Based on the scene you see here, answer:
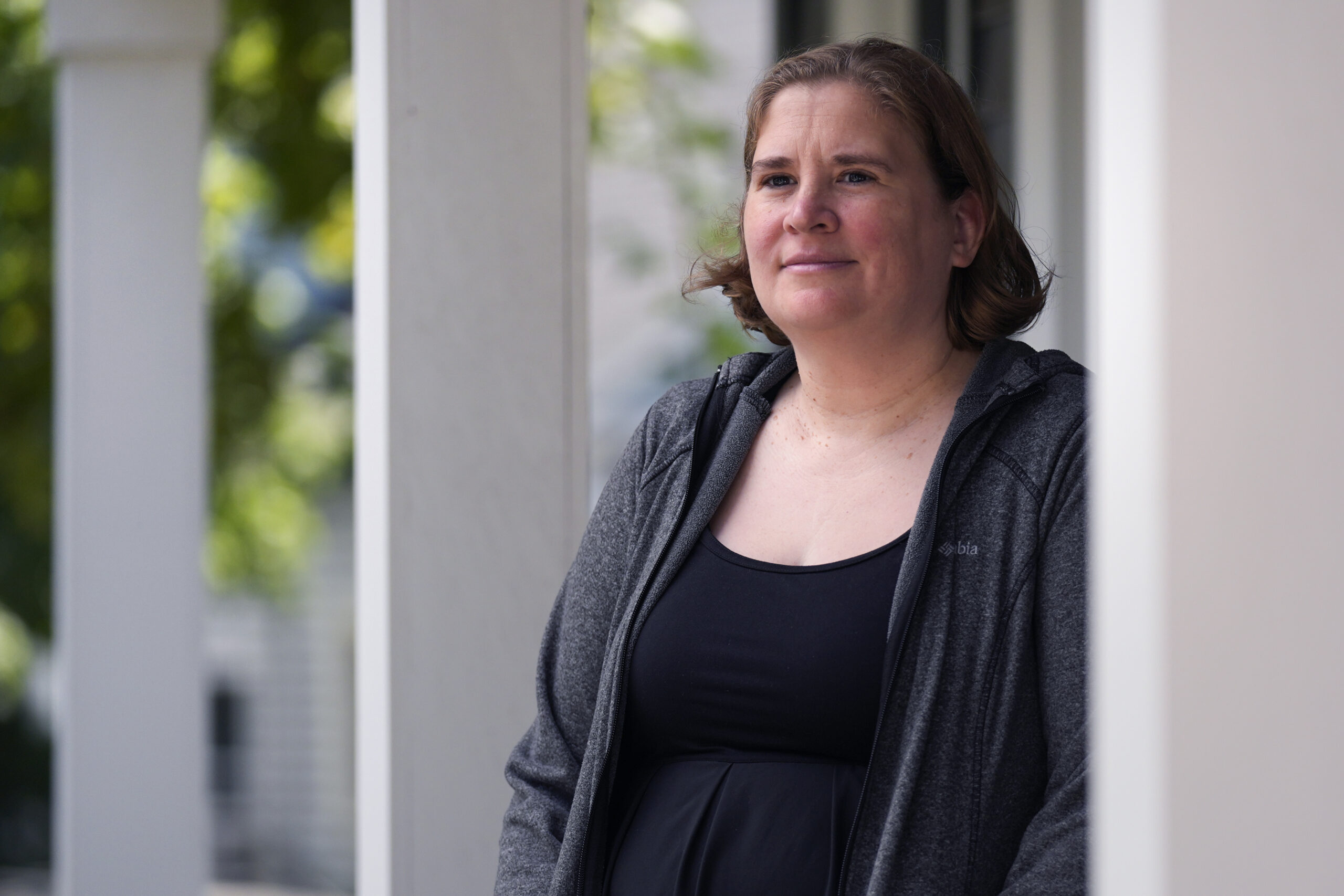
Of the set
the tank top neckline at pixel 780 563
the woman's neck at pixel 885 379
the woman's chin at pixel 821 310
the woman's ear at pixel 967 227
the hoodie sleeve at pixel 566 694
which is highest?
the woman's ear at pixel 967 227

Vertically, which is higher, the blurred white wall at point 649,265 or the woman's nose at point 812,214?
the blurred white wall at point 649,265

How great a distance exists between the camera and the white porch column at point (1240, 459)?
2.61ft

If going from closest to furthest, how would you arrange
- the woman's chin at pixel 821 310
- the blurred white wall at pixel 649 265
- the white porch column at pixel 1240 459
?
the white porch column at pixel 1240 459, the woman's chin at pixel 821 310, the blurred white wall at pixel 649 265

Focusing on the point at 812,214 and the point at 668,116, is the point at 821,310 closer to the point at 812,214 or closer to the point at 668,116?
the point at 812,214

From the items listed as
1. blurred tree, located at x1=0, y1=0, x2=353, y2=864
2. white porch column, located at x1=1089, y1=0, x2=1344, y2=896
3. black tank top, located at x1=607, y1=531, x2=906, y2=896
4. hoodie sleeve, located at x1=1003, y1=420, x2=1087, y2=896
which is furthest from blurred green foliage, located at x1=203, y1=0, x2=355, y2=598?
white porch column, located at x1=1089, y1=0, x2=1344, y2=896

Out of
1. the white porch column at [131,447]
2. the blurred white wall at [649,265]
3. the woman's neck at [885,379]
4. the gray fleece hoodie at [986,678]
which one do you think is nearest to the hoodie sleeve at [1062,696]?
the gray fleece hoodie at [986,678]

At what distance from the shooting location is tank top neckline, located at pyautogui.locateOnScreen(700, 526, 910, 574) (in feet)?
5.68

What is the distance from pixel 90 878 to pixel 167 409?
52.4 inches

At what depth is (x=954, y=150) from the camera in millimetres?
1907

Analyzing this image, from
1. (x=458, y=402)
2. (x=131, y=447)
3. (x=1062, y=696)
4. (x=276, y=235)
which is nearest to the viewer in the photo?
(x=1062, y=696)

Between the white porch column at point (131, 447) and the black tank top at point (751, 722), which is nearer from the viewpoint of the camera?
the black tank top at point (751, 722)

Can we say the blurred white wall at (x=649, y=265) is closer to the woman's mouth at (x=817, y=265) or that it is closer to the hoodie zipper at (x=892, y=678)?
the woman's mouth at (x=817, y=265)

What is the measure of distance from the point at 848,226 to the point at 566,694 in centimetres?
77

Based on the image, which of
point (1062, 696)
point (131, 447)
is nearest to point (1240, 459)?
point (1062, 696)
